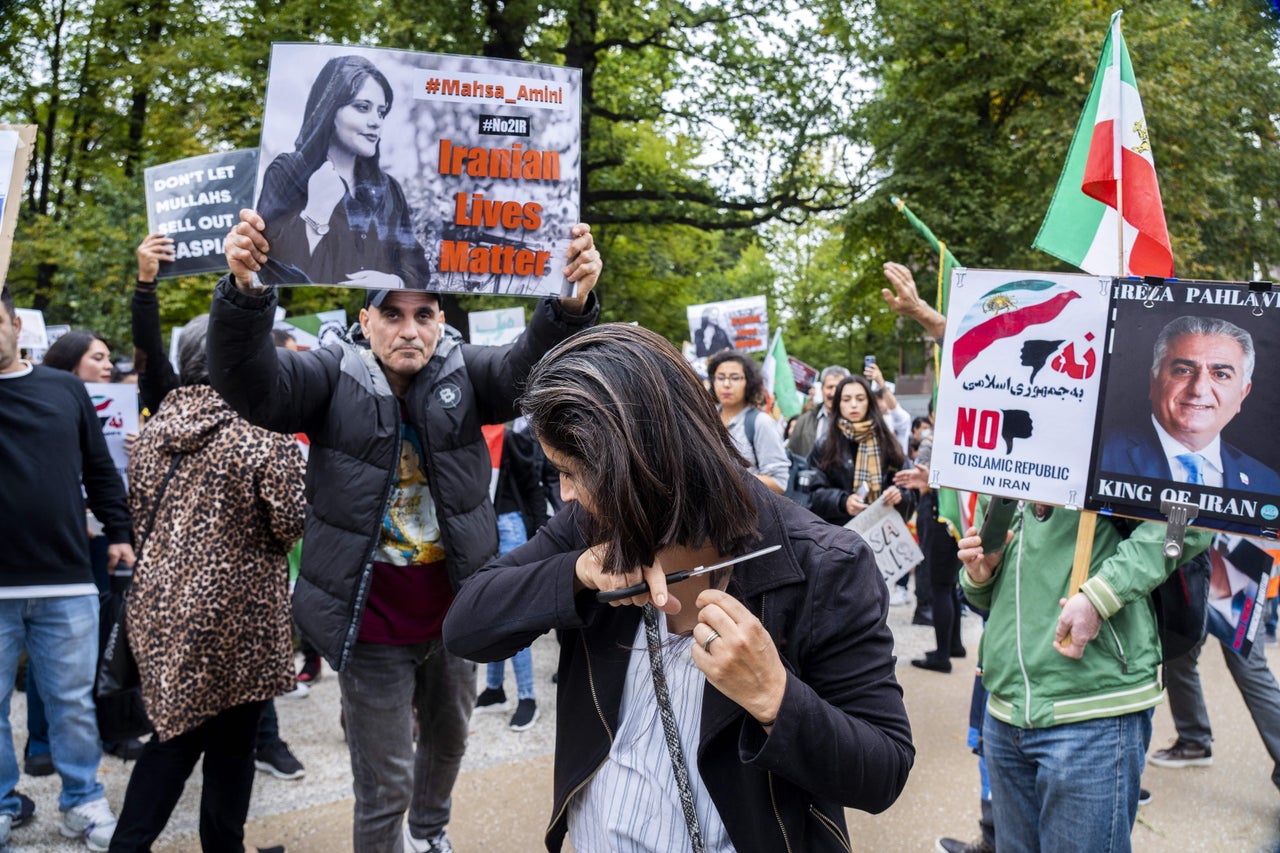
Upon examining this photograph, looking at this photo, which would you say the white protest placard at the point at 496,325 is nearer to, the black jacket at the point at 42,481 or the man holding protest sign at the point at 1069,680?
the black jacket at the point at 42,481

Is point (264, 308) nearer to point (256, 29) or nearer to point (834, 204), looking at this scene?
point (256, 29)

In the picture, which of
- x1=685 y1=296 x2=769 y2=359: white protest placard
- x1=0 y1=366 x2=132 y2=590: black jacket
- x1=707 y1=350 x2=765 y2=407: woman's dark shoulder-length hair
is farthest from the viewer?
x1=685 y1=296 x2=769 y2=359: white protest placard

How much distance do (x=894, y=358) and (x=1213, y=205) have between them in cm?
1661

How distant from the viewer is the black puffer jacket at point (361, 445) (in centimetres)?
287

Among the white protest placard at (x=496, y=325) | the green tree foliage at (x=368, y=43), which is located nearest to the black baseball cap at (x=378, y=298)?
the white protest placard at (x=496, y=325)

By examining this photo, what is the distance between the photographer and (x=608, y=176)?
624 inches

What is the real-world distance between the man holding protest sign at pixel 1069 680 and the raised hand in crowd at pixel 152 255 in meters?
3.27

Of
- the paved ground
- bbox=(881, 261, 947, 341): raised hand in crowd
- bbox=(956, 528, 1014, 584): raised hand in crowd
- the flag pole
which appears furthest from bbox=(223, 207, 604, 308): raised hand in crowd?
the paved ground

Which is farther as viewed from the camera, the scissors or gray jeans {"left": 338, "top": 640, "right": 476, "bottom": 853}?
gray jeans {"left": 338, "top": 640, "right": 476, "bottom": 853}

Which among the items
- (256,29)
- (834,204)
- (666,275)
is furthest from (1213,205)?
(256,29)

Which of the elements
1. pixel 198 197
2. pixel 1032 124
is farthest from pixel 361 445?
pixel 1032 124

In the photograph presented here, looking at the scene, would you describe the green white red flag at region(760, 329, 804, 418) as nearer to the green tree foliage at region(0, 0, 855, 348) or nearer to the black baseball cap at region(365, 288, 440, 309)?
the green tree foliage at region(0, 0, 855, 348)

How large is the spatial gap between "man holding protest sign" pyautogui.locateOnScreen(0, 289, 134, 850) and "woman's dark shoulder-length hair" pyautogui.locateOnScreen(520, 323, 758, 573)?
295 centimetres

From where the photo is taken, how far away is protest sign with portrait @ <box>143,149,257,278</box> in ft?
15.5
